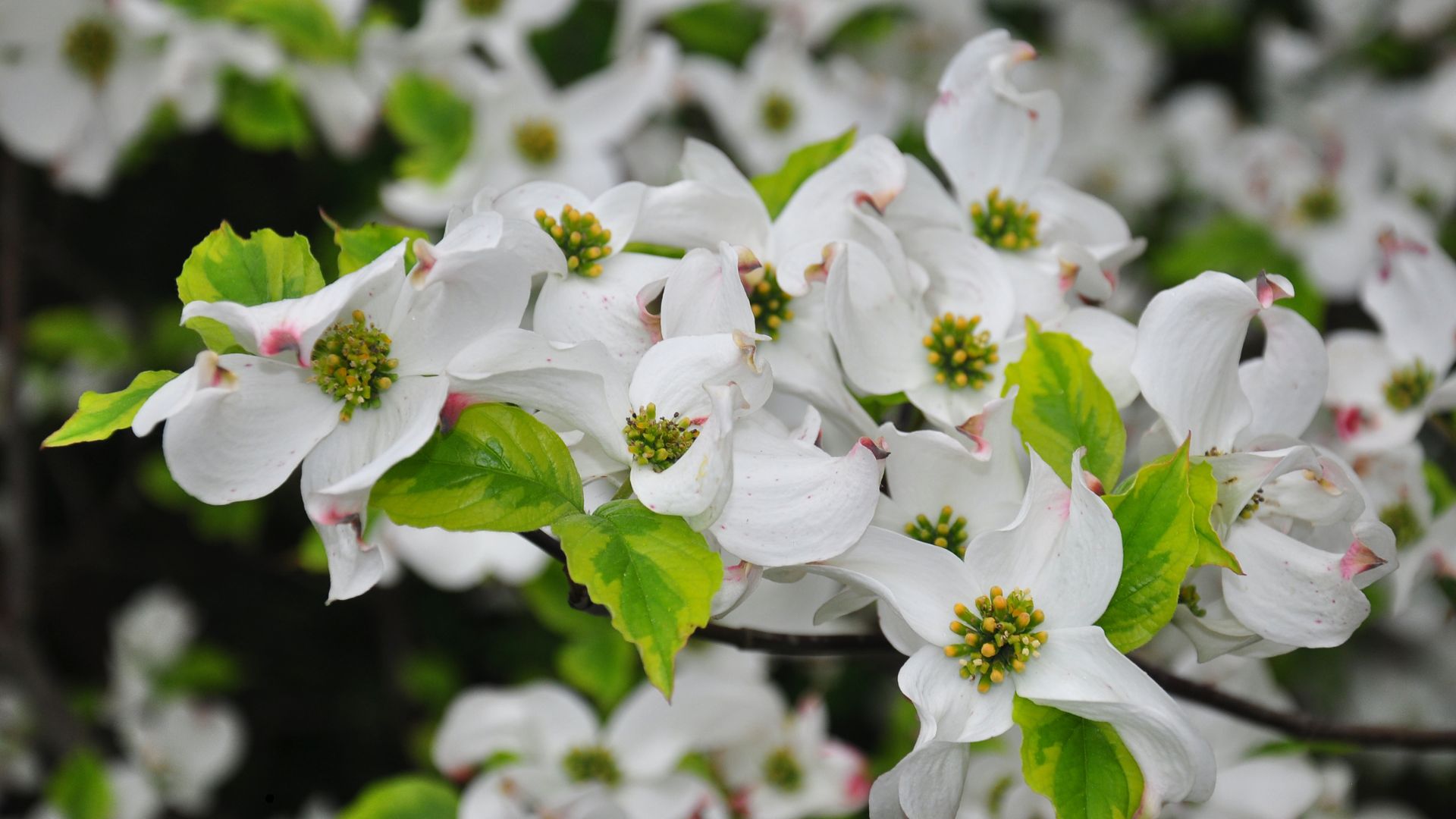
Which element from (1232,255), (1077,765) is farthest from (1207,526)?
(1232,255)

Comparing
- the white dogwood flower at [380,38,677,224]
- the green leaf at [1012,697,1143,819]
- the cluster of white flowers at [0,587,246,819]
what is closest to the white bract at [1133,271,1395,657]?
the green leaf at [1012,697,1143,819]

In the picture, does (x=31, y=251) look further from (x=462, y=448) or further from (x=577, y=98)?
(x=462, y=448)

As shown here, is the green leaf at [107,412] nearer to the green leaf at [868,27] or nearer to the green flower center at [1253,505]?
the green flower center at [1253,505]

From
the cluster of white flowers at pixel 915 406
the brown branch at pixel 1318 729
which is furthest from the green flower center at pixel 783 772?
the brown branch at pixel 1318 729

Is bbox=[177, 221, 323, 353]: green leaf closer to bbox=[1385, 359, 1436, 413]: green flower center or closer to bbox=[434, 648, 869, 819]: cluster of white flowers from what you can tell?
bbox=[434, 648, 869, 819]: cluster of white flowers

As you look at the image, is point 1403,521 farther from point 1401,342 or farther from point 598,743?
point 598,743

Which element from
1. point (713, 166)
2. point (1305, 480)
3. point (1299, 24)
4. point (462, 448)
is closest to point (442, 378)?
point (462, 448)
